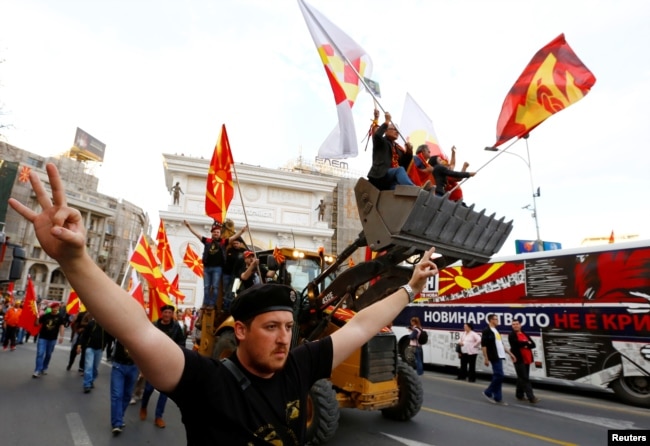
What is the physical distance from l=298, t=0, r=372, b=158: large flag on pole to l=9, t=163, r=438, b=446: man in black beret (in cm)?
381

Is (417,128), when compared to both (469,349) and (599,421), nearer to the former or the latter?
(599,421)

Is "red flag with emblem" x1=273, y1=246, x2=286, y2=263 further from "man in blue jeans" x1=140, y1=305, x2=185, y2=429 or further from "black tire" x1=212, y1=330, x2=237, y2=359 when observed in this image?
"man in blue jeans" x1=140, y1=305, x2=185, y2=429

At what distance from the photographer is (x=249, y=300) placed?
1.82m

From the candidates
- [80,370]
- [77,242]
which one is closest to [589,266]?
[77,242]

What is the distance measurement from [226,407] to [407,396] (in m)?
5.57

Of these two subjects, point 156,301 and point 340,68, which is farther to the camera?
point 156,301

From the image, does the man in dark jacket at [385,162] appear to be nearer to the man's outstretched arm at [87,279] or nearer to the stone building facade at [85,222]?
the man's outstretched arm at [87,279]

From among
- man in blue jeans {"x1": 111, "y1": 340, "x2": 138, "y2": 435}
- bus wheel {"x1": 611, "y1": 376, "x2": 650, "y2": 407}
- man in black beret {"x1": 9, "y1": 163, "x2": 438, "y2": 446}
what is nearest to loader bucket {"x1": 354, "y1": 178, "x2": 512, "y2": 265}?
man in black beret {"x1": 9, "y1": 163, "x2": 438, "y2": 446}

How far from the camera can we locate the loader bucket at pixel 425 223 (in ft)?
12.2

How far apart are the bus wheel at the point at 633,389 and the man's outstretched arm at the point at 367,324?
31.2ft

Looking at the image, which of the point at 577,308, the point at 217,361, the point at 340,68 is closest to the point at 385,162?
the point at 340,68

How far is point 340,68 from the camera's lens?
5426 mm

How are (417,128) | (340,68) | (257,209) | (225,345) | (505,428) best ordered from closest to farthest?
(340,68), (225,345), (505,428), (417,128), (257,209)

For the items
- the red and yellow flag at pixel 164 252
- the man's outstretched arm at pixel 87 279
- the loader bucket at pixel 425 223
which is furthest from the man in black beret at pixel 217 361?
the red and yellow flag at pixel 164 252
